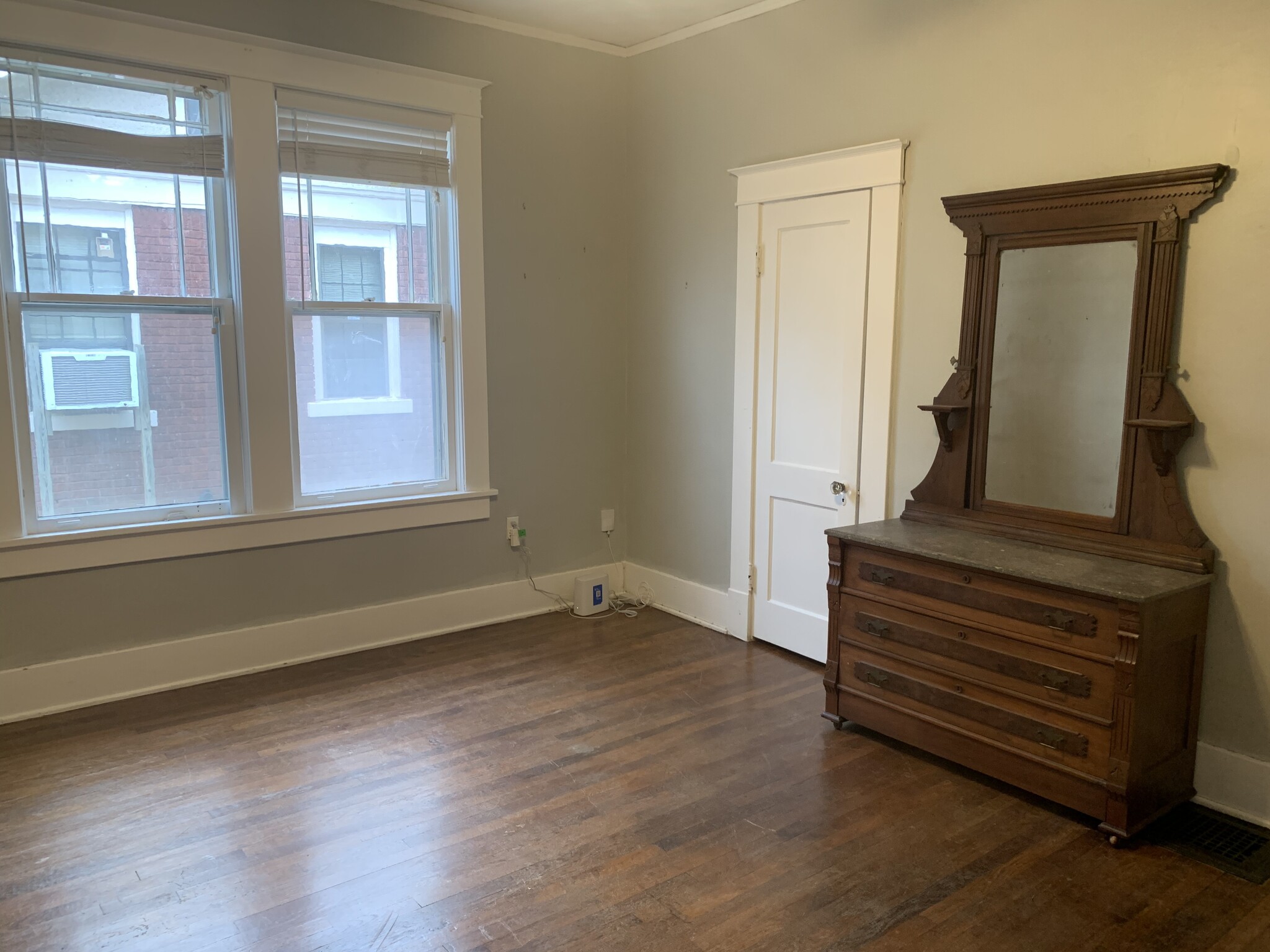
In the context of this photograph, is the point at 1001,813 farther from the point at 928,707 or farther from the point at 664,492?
the point at 664,492

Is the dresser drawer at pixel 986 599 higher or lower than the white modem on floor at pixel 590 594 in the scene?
higher

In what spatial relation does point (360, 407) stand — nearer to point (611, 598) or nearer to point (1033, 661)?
point (611, 598)

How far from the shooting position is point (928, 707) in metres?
2.98

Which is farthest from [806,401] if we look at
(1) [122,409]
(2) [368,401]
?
(1) [122,409]

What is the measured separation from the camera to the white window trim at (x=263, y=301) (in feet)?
10.6

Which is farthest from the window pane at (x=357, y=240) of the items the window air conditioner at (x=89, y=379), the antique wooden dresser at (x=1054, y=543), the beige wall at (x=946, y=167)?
the antique wooden dresser at (x=1054, y=543)

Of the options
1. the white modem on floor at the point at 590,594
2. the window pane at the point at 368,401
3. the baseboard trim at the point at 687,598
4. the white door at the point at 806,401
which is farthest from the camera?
the white modem on floor at the point at 590,594

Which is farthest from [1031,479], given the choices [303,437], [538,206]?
[303,437]

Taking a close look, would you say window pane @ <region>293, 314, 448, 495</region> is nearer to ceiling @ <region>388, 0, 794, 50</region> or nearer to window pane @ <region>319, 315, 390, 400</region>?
window pane @ <region>319, 315, 390, 400</region>

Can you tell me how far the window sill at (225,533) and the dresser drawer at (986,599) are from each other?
78.5 inches

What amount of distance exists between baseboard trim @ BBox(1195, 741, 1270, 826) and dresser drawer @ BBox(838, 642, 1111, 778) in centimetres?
49

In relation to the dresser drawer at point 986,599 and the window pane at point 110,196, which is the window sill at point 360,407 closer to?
the window pane at point 110,196

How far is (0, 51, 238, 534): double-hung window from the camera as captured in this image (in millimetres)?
3203

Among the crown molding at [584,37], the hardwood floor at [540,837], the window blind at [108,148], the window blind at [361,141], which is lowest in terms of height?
the hardwood floor at [540,837]
